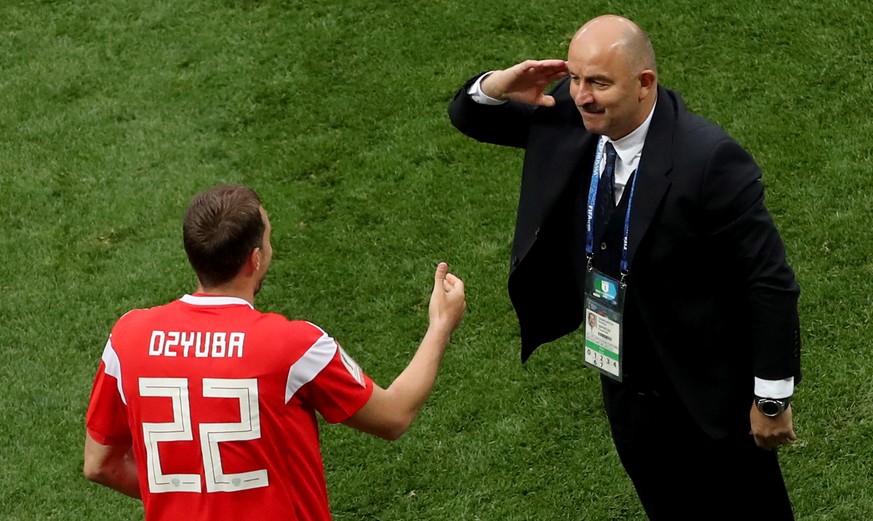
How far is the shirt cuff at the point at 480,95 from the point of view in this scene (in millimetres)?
3844

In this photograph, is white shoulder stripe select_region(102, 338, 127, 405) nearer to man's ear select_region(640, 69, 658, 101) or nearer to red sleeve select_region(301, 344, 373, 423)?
red sleeve select_region(301, 344, 373, 423)

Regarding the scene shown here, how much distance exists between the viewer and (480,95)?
3.87 m

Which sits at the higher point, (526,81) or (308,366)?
(526,81)

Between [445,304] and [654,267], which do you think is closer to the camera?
[445,304]

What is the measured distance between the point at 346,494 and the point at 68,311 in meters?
2.11

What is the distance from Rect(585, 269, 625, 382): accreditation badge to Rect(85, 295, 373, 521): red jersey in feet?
3.01

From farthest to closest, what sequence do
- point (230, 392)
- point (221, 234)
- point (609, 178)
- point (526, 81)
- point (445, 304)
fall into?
point (526, 81)
point (609, 178)
point (445, 304)
point (221, 234)
point (230, 392)

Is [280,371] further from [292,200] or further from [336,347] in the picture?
[292,200]

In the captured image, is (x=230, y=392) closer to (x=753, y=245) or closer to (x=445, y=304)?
(x=445, y=304)

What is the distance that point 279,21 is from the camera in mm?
8266

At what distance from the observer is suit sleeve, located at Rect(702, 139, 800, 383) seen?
11.0 ft

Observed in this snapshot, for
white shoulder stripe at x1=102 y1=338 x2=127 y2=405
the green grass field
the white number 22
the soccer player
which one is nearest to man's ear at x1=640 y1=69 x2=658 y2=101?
the soccer player

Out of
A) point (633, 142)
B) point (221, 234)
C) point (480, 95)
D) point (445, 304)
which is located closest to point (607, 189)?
point (633, 142)

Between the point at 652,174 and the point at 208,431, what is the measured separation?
1.44 m
